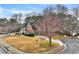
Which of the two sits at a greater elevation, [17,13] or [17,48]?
[17,13]

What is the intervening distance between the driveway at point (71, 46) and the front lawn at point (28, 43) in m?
0.09

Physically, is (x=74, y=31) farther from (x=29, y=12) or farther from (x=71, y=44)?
(x=29, y=12)

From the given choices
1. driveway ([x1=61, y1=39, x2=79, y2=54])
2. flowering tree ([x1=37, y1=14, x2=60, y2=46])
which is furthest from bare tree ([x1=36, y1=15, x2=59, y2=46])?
driveway ([x1=61, y1=39, x2=79, y2=54])

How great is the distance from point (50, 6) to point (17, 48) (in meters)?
0.45

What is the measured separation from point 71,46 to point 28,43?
0.37 m

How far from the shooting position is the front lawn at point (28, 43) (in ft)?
14.1

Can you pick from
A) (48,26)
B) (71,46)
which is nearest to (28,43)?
(48,26)

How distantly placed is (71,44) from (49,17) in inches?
11.6

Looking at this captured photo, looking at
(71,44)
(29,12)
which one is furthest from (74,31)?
(29,12)

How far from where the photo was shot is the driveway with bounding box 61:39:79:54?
428 centimetres

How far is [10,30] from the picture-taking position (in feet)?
14.1

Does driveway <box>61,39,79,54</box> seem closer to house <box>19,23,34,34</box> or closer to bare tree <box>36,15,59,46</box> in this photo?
bare tree <box>36,15,59,46</box>

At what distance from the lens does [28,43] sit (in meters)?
4.29

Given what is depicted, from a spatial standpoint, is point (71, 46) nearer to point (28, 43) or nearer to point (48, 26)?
point (48, 26)
